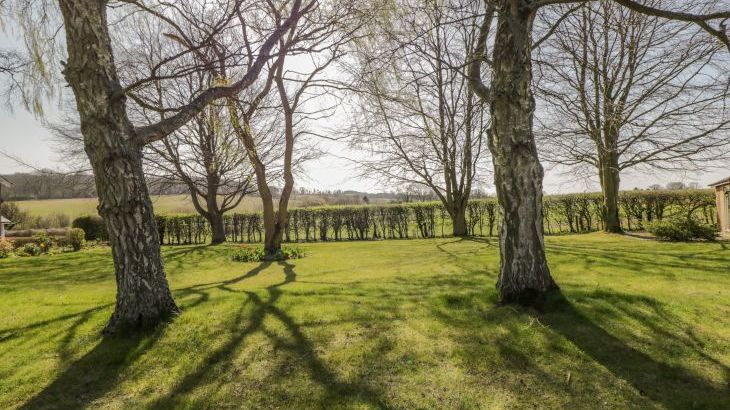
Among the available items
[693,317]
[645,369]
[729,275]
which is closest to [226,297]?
[645,369]

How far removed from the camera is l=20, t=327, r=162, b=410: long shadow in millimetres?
3127

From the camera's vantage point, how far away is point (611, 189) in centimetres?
1491

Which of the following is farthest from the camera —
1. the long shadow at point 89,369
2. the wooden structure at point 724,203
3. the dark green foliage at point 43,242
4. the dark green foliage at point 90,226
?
the dark green foliage at point 90,226

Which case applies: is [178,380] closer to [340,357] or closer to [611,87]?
[340,357]

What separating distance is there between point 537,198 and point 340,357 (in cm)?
285

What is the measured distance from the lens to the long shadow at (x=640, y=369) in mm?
2811

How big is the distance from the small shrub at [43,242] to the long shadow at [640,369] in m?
19.4

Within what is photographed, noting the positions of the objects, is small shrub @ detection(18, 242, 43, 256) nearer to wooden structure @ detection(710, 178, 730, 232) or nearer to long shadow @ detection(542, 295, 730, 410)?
long shadow @ detection(542, 295, 730, 410)

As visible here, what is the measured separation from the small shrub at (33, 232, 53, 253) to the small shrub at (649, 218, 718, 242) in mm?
23294

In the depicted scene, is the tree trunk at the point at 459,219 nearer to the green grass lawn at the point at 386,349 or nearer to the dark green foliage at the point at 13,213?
the green grass lawn at the point at 386,349

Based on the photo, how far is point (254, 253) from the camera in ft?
38.1

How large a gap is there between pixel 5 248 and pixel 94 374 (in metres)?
16.2

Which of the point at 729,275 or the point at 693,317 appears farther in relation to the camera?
the point at 729,275

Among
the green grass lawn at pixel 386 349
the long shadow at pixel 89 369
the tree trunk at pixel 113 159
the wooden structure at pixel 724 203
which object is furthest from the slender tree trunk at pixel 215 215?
the wooden structure at pixel 724 203
